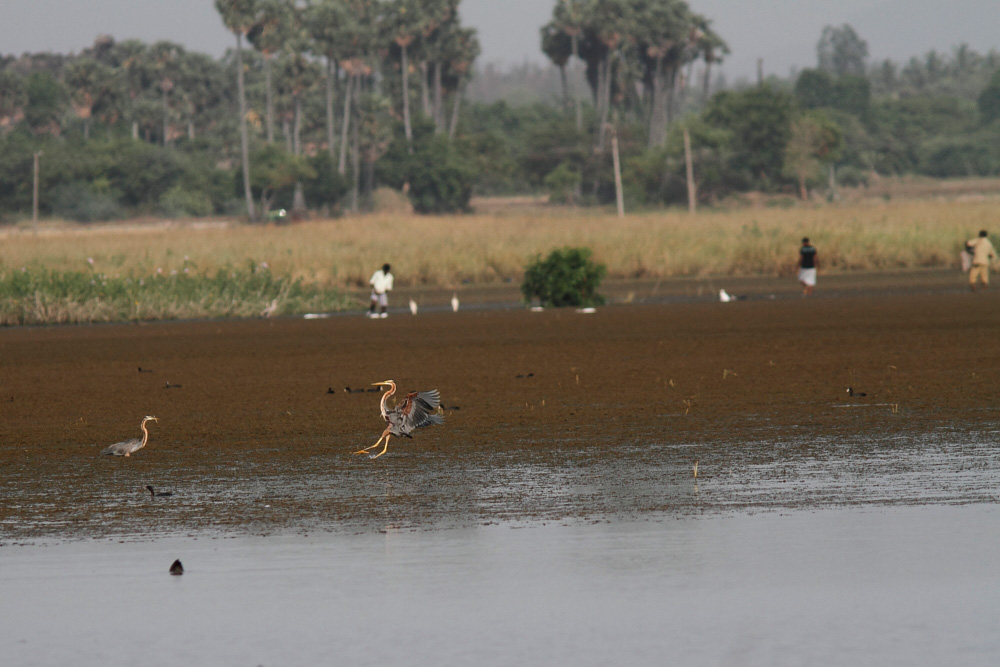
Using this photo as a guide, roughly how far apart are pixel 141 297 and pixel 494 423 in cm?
2035

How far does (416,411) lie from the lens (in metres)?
10.4

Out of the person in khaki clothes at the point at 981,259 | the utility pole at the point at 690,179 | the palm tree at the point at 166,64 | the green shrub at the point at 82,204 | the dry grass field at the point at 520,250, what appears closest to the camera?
the person in khaki clothes at the point at 981,259

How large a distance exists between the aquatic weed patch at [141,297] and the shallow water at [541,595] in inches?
926

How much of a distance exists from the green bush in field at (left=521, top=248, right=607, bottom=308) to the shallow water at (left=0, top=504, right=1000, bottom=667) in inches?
919

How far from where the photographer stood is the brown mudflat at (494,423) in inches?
368

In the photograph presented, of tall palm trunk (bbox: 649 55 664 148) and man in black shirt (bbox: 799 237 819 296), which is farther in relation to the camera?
tall palm trunk (bbox: 649 55 664 148)

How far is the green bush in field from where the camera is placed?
32.0 meters

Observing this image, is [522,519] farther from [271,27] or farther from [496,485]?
[271,27]

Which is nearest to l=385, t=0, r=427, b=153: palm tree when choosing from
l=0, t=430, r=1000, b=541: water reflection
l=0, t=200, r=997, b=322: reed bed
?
l=0, t=200, r=997, b=322: reed bed

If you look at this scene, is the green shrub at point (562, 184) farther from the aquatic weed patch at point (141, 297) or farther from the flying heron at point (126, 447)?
the flying heron at point (126, 447)

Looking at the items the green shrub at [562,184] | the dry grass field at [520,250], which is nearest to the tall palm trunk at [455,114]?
the green shrub at [562,184]

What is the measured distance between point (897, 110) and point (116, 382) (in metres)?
119

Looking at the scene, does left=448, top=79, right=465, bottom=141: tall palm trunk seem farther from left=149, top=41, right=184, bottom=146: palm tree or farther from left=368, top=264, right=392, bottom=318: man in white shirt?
left=368, top=264, right=392, bottom=318: man in white shirt

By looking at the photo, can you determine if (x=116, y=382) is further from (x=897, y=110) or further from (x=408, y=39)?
(x=897, y=110)
